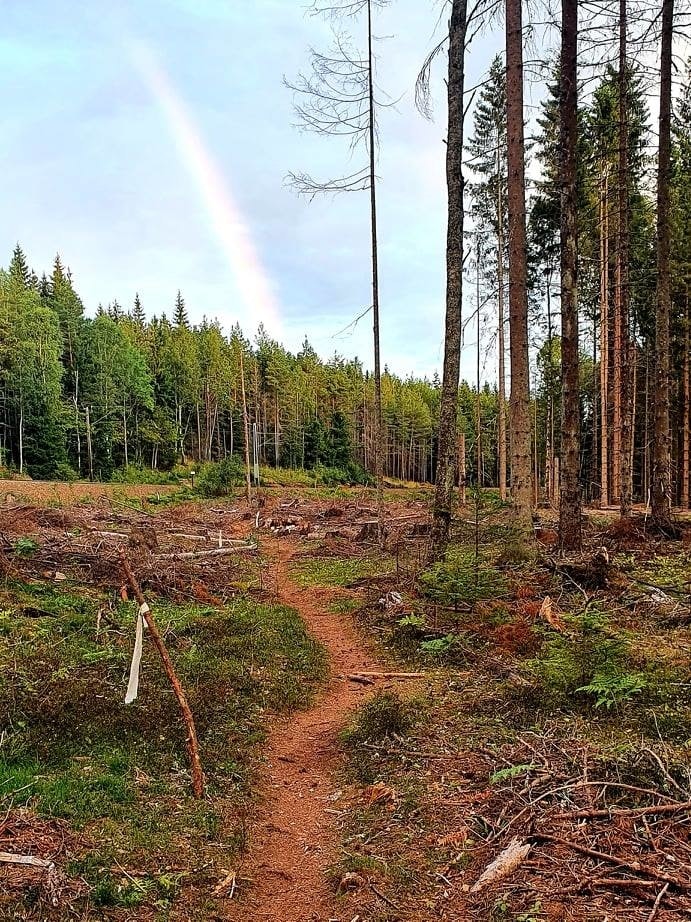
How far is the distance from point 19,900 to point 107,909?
422 millimetres

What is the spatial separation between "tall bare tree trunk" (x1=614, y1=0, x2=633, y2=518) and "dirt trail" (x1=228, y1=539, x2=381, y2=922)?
10525 millimetres

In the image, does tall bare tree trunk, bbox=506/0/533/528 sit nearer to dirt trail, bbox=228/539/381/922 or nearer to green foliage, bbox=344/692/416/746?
dirt trail, bbox=228/539/381/922

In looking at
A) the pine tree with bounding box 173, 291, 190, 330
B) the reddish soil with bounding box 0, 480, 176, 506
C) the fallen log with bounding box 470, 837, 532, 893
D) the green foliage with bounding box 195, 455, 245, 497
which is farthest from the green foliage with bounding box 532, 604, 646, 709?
the pine tree with bounding box 173, 291, 190, 330

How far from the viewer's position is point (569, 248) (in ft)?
33.3

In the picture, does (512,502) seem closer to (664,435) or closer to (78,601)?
(664,435)

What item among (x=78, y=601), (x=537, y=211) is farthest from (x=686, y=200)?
(x=78, y=601)

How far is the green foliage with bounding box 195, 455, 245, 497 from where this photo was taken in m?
33.8

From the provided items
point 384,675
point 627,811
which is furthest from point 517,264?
point 627,811

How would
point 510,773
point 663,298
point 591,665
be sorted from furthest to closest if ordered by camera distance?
point 663,298, point 591,665, point 510,773

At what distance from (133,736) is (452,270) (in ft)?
31.4

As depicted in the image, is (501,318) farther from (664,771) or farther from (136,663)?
(664,771)

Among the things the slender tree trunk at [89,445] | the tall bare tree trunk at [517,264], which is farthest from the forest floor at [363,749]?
the slender tree trunk at [89,445]

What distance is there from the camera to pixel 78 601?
8523mm

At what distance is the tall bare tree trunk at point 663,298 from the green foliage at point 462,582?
196 inches
